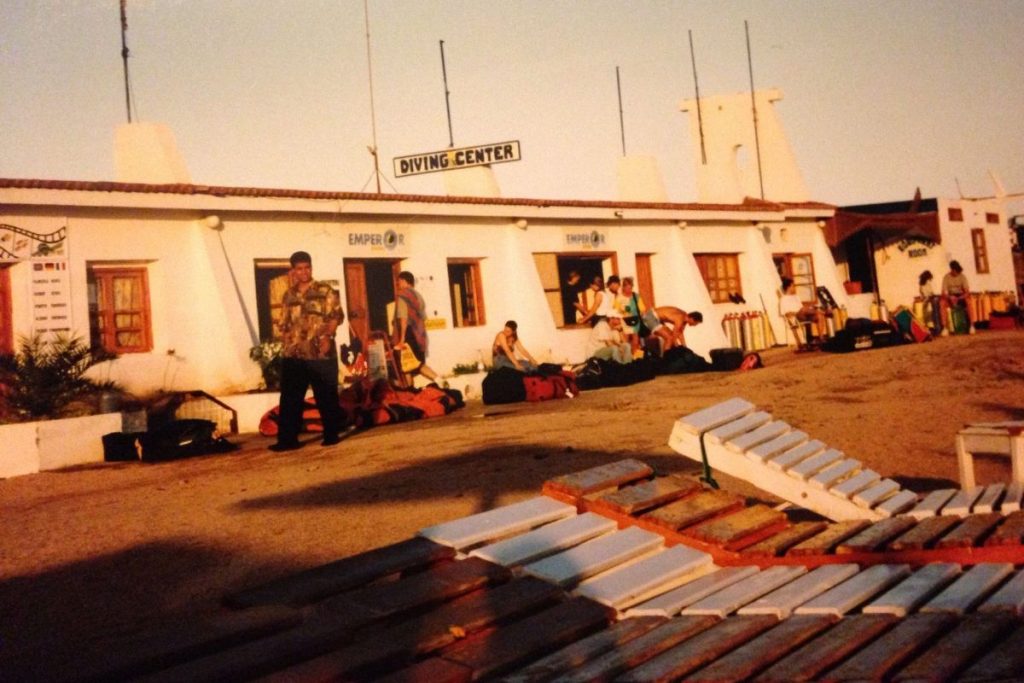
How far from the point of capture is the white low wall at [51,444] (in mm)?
9961

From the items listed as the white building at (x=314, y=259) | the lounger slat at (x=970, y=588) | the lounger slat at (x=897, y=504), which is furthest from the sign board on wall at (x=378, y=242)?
the lounger slat at (x=970, y=588)

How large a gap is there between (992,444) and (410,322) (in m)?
10.8

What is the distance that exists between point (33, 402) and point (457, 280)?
26.6 feet

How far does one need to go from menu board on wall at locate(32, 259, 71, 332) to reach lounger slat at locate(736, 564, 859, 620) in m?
11.0

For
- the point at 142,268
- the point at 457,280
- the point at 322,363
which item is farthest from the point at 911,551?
the point at 457,280

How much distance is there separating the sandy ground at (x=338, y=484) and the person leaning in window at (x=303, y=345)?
0.48 meters

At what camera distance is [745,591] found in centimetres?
351

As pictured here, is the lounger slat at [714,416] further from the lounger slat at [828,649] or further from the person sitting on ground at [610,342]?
the person sitting on ground at [610,342]

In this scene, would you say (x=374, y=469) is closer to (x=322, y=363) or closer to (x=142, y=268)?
(x=322, y=363)

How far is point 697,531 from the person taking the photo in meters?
4.14

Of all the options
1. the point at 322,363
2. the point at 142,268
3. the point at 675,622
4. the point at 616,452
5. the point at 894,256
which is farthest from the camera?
the point at 894,256

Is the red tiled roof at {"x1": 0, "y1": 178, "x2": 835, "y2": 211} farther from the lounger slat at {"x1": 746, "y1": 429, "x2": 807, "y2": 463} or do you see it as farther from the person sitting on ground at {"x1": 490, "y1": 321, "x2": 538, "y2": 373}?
the lounger slat at {"x1": 746, "y1": 429, "x2": 807, "y2": 463}

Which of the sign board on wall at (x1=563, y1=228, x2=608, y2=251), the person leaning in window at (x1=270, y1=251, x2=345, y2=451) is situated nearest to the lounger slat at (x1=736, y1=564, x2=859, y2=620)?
the person leaning in window at (x1=270, y1=251, x2=345, y2=451)

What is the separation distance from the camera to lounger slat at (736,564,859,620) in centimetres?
325
